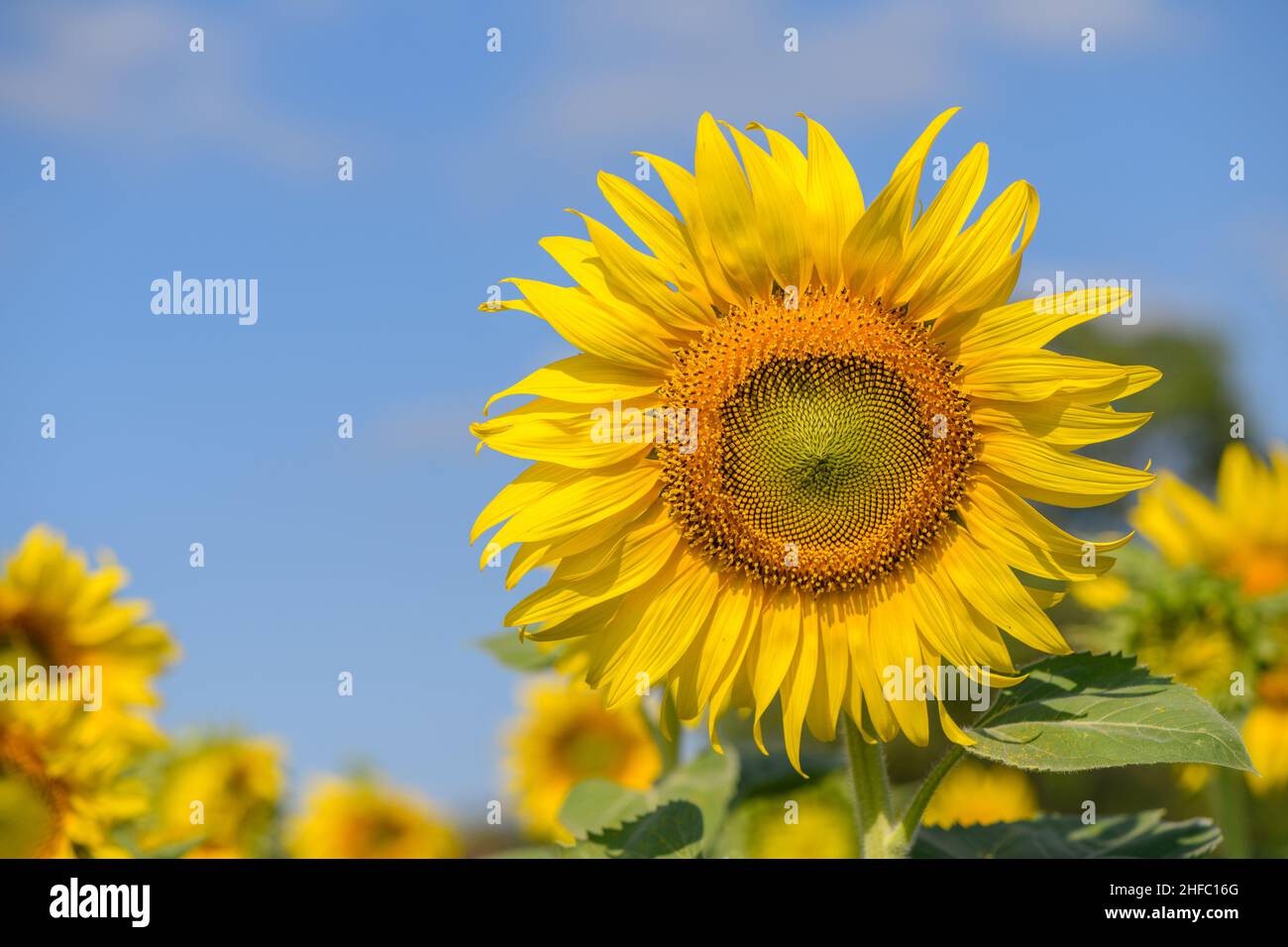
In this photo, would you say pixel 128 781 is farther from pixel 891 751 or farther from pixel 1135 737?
pixel 891 751

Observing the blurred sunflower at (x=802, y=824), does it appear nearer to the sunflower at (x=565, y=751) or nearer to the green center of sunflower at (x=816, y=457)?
the green center of sunflower at (x=816, y=457)

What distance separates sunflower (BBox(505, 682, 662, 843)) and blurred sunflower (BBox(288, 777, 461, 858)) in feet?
3.17

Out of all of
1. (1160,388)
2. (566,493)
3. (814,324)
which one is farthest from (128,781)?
(1160,388)

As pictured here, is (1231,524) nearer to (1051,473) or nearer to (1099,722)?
(1051,473)

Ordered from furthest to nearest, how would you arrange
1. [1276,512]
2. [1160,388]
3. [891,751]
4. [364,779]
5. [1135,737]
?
[1160,388], [891,751], [364,779], [1276,512], [1135,737]

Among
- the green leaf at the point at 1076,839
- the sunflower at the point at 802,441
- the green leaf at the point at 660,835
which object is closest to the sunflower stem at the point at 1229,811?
the green leaf at the point at 1076,839

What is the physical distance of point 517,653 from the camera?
468 centimetres

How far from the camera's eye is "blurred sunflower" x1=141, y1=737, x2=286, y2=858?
7266 millimetres

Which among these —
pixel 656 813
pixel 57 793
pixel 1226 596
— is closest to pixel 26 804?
pixel 57 793

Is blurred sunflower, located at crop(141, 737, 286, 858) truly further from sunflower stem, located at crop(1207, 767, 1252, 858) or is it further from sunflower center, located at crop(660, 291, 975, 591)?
sunflower stem, located at crop(1207, 767, 1252, 858)

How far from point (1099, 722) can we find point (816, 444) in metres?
1.00

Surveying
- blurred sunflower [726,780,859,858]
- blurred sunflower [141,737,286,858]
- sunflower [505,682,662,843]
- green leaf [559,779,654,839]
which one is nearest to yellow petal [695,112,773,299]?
green leaf [559,779,654,839]
